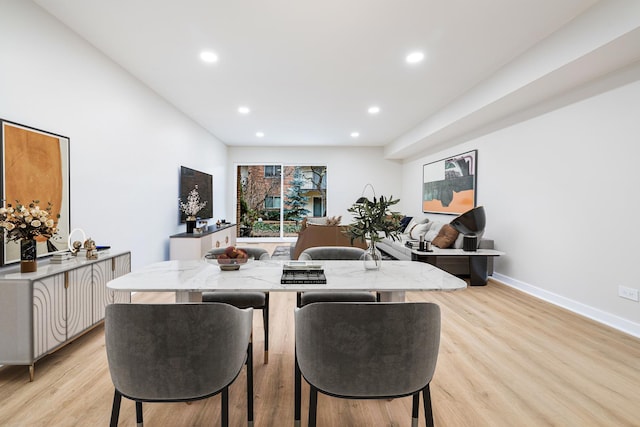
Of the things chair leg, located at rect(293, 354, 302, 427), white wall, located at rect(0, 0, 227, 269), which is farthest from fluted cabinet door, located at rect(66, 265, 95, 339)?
chair leg, located at rect(293, 354, 302, 427)

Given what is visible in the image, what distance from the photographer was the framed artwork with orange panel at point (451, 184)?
17.2ft

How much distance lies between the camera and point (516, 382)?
6.54ft

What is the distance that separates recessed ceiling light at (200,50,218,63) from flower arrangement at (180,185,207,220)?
2595mm

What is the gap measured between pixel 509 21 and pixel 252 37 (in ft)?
7.30

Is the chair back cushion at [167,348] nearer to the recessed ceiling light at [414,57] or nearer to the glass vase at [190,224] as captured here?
the recessed ceiling light at [414,57]

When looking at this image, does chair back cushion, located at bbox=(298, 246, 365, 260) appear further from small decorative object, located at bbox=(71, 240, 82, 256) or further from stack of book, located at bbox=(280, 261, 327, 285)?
small decorative object, located at bbox=(71, 240, 82, 256)

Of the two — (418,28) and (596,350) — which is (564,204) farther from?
(418,28)

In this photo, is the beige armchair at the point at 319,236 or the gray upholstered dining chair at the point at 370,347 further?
the beige armchair at the point at 319,236

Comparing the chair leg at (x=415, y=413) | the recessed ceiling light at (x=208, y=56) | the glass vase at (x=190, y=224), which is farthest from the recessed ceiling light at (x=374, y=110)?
the chair leg at (x=415, y=413)

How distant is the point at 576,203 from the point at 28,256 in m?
4.83

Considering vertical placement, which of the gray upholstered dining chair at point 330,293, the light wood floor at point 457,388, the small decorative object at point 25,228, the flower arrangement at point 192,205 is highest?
the flower arrangement at point 192,205

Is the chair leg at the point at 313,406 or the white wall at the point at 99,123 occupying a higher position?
the white wall at the point at 99,123

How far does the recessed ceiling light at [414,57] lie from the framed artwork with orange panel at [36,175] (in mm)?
3342

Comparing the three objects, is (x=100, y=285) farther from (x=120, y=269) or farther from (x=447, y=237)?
(x=447, y=237)
